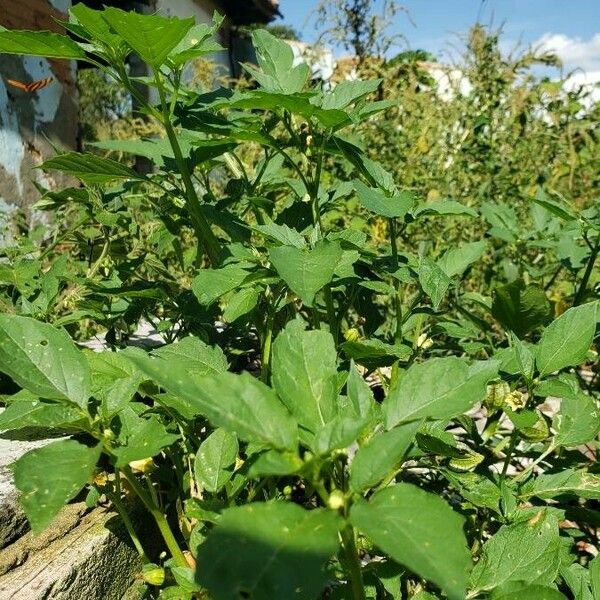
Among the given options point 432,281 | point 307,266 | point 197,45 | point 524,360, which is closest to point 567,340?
point 524,360

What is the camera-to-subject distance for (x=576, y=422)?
1.21 m

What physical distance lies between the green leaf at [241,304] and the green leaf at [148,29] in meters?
0.41

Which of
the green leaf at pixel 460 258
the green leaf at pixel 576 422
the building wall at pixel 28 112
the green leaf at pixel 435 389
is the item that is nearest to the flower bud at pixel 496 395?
the green leaf at pixel 576 422

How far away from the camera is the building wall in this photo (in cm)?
345

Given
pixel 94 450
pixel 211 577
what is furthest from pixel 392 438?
pixel 94 450

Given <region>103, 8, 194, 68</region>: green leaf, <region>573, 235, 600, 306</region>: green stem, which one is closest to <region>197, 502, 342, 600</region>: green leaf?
<region>103, 8, 194, 68</region>: green leaf

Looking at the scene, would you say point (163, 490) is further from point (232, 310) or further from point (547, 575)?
point (547, 575)

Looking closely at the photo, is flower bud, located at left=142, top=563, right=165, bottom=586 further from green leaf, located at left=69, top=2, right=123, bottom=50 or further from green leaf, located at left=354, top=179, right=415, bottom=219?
green leaf, located at left=69, top=2, right=123, bottom=50

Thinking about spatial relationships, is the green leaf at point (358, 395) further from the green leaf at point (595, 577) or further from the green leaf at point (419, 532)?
the green leaf at point (595, 577)

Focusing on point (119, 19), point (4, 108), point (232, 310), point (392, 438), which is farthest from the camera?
point (4, 108)

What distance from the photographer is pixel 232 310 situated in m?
1.13

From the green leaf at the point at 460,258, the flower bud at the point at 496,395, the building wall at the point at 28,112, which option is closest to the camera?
the flower bud at the point at 496,395

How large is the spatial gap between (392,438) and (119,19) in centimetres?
73

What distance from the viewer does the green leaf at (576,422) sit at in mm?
1178
